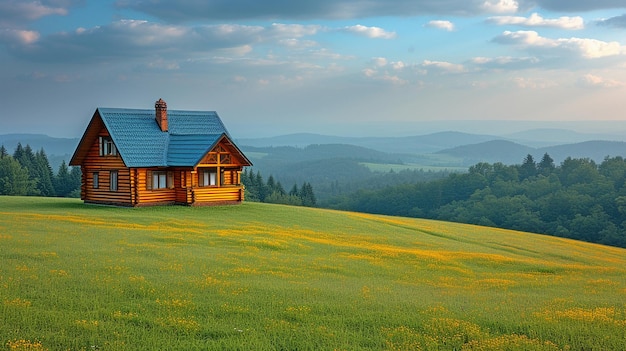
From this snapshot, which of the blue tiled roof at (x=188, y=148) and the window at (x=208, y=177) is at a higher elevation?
the blue tiled roof at (x=188, y=148)

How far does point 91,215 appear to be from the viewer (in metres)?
43.5

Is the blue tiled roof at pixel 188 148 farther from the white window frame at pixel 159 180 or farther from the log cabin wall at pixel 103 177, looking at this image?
the log cabin wall at pixel 103 177

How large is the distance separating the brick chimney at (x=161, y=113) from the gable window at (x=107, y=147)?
16.0ft

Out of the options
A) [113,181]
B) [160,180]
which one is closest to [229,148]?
[160,180]

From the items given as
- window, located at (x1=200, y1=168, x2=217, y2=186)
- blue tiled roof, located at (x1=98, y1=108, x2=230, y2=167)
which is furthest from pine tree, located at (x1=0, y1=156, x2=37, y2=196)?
window, located at (x1=200, y1=168, x2=217, y2=186)

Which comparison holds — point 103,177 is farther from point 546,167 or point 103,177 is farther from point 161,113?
point 546,167

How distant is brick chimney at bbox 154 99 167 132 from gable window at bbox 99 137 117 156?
16.0 feet

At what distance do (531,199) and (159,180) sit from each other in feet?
307

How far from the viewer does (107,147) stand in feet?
173

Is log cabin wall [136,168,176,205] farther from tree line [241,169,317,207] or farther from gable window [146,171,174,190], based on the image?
tree line [241,169,317,207]

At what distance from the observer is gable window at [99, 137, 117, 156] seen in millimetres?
51862

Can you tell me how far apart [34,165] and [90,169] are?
299ft

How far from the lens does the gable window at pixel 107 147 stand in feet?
170

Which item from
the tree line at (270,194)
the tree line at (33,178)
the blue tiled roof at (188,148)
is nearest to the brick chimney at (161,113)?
the blue tiled roof at (188,148)
